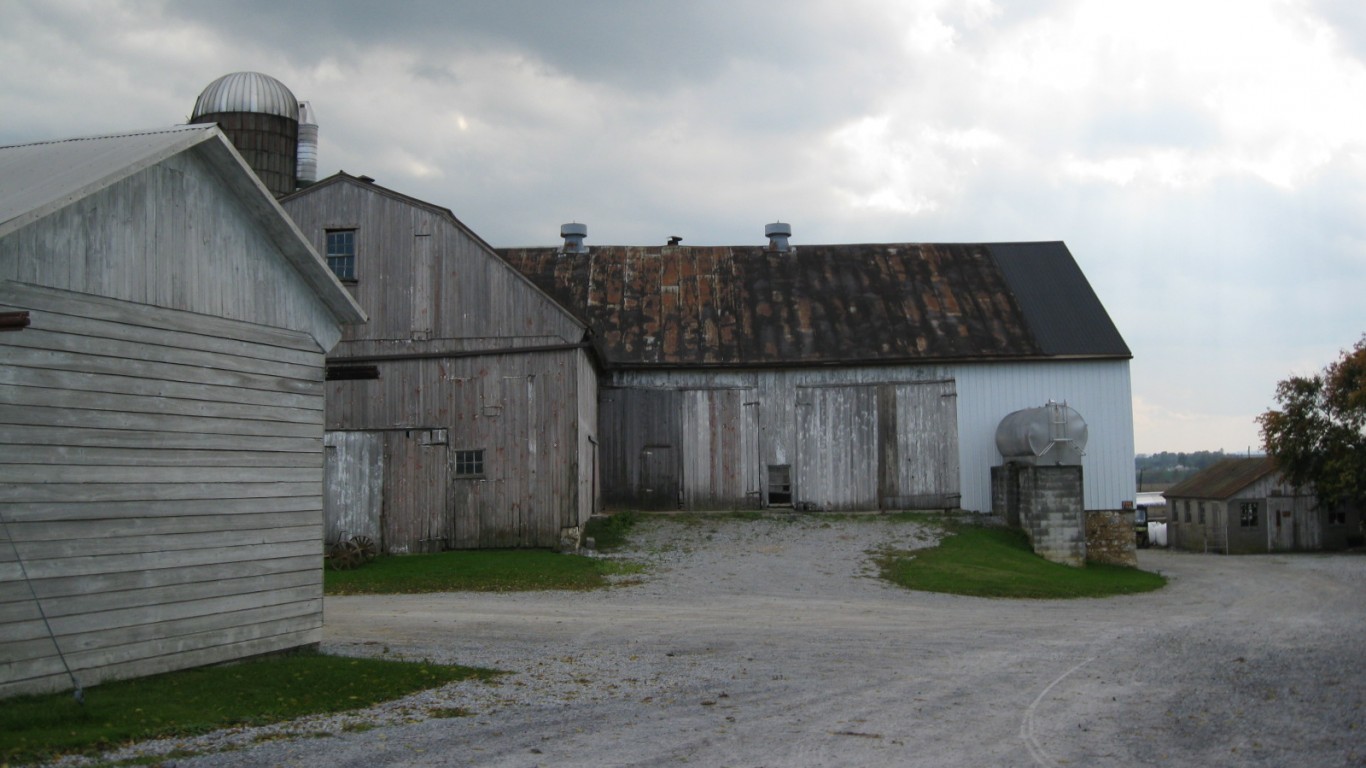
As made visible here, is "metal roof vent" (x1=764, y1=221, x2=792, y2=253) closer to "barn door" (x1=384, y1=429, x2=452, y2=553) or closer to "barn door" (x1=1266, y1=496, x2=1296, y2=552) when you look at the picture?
"barn door" (x1=384, y1=429, x2=452, y2=553)

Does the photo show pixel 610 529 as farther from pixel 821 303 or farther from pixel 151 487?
pixel 151 487

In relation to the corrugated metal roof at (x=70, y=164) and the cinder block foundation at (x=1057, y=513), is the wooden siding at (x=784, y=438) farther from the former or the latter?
the corrugated metal roof at (x=70, y=164)

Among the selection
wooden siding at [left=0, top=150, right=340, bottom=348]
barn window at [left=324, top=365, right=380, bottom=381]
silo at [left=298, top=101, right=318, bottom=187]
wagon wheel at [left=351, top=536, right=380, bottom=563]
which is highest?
silo at [left=298, top=101, right=318, bottom=187]

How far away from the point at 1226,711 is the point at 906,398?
812 inches

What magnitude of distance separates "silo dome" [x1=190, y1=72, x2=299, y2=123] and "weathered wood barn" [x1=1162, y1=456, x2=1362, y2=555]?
38018 mm

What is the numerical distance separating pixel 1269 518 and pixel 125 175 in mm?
46044

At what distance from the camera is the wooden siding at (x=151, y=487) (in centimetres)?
1082

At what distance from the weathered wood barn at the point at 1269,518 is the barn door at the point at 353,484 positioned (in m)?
35.5

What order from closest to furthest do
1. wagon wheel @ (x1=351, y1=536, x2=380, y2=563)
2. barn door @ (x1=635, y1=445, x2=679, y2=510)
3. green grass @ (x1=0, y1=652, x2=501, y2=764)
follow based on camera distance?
green grass @ (x1=0, y1=652, x2=501, y2=764) < wagon wheel @ (x1=351, y1=536, x2=380, y2=563) < barn door @ (x1=635, y1=445, x2=679, y2=510)

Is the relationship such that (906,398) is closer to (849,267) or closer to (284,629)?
(849,267)

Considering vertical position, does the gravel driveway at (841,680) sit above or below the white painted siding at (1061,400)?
below

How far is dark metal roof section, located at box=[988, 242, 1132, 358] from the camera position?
31.8m

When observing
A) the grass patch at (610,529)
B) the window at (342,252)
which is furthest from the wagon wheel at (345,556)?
the window at (342,252)

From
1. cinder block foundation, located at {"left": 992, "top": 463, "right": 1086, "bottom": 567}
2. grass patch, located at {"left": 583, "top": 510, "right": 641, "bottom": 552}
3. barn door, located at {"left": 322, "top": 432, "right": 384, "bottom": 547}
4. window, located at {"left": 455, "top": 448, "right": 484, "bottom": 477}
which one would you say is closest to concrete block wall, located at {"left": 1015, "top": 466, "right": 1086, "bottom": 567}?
cinder block foundation, located at {"left": 992, "top": 463, "right": 1086, "bottom": 567}
